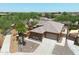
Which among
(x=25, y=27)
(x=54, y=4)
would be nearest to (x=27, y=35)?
(x=25, y=27)

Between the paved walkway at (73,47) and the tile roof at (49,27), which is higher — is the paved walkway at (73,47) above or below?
below

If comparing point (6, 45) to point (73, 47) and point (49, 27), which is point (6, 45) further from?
point (73, 47)

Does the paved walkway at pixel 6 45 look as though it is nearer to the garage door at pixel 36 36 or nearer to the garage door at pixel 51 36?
the garage door at pixel 36 36

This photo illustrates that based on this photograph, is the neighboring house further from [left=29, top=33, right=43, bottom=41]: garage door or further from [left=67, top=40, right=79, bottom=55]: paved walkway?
[left=67, top=40, right=79, bottom=55]: paved walkway

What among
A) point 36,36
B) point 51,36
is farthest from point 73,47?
point 36,36

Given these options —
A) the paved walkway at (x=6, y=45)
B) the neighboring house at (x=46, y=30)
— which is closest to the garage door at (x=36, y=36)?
the neighboring house at (x=46, y=30)

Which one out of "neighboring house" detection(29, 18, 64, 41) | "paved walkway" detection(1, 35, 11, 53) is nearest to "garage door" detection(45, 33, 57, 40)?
"neighboring house" detection(29, 18, 64, 41)

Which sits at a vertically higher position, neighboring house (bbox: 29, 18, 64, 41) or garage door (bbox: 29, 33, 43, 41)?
neighboring house (bbox: 29, 18, 64, 41)

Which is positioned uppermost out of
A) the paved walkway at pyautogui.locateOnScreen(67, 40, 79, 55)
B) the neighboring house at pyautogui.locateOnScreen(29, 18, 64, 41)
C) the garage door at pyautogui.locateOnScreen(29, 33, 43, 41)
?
the neighboring house at pyautogui.locateOnScreen(29, 18, 64, 41)
